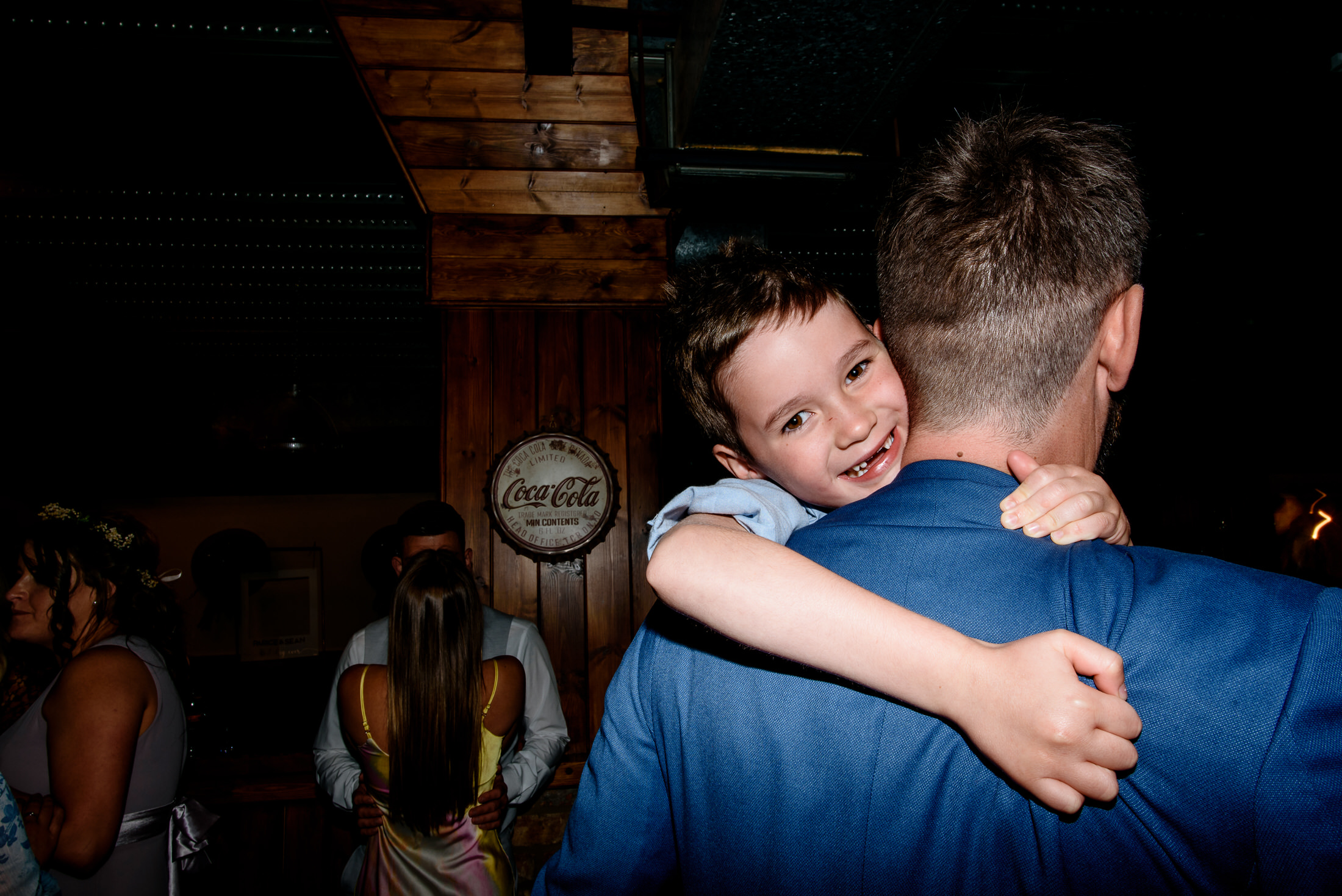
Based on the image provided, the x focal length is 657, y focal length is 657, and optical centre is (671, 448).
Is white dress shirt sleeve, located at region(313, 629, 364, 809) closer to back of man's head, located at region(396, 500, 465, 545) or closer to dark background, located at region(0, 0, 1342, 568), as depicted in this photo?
back of man's head, located at region(396, 500, 465, 545)

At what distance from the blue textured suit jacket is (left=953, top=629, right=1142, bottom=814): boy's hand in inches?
1.9

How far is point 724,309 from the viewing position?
52.5 inches

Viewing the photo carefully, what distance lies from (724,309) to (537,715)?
2.47 m

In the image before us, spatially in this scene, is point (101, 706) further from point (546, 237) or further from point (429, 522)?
point (546, 237)

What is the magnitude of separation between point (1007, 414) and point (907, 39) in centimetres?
170

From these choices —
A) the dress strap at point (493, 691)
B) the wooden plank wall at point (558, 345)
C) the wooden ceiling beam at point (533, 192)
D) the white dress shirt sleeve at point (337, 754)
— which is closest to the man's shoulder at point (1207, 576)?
the dress strap at point (493, 691)

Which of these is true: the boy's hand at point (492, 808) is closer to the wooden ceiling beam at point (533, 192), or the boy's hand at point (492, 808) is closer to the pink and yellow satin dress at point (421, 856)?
the pink and yellow satin dress at point (421, 856)

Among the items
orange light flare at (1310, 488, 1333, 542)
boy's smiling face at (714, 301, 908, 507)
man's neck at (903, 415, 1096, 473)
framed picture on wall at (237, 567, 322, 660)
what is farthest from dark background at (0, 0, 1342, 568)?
framed picture on wall at (237, 567, 322, 660)

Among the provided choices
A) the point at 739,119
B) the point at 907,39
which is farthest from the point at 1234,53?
the point at 739,119

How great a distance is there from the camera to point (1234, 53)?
2811 mm

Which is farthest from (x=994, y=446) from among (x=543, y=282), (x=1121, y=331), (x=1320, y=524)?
(x=1320, y=524)

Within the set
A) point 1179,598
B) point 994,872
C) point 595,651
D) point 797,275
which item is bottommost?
point 595,651

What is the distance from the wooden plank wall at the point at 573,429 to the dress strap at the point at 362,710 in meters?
1.41

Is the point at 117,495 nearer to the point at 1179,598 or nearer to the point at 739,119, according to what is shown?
the point at 739,119
